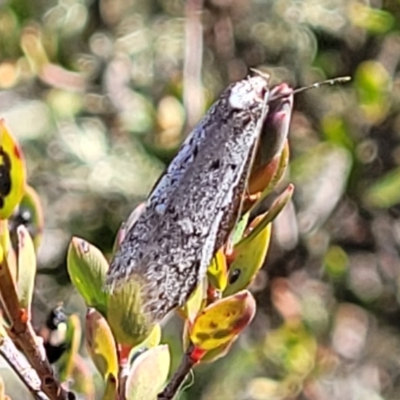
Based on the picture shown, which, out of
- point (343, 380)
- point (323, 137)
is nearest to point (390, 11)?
point (323, 137)

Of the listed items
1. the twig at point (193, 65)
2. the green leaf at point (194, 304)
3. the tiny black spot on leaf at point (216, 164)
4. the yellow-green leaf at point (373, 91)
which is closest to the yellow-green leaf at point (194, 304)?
the green leaf at point (194, 304)

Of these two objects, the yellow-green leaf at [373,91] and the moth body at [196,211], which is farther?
the yellow-green leaf at [373,91]

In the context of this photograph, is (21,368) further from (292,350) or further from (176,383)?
(292,350)

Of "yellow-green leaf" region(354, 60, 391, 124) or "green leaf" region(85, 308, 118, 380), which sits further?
"yellow-green leaf" region(354, 60, 391, 124)

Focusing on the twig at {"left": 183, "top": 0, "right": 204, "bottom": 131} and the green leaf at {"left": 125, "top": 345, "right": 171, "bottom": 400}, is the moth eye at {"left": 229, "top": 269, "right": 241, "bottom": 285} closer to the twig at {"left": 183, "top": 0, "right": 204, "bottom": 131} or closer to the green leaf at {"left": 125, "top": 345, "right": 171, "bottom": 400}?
the green leaf at {"left": 125, "top": 345, "right": 171, "bottom": 400}

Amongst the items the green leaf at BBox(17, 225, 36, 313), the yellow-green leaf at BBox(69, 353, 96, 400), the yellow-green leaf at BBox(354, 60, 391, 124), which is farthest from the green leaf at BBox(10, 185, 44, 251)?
the yellow-green leaf at BBox(354, 60, 391, 124)

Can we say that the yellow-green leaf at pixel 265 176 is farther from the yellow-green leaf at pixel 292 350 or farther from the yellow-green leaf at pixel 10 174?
the yellow-green leaf at pixel 292 350

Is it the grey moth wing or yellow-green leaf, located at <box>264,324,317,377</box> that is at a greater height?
the grey moth wing
